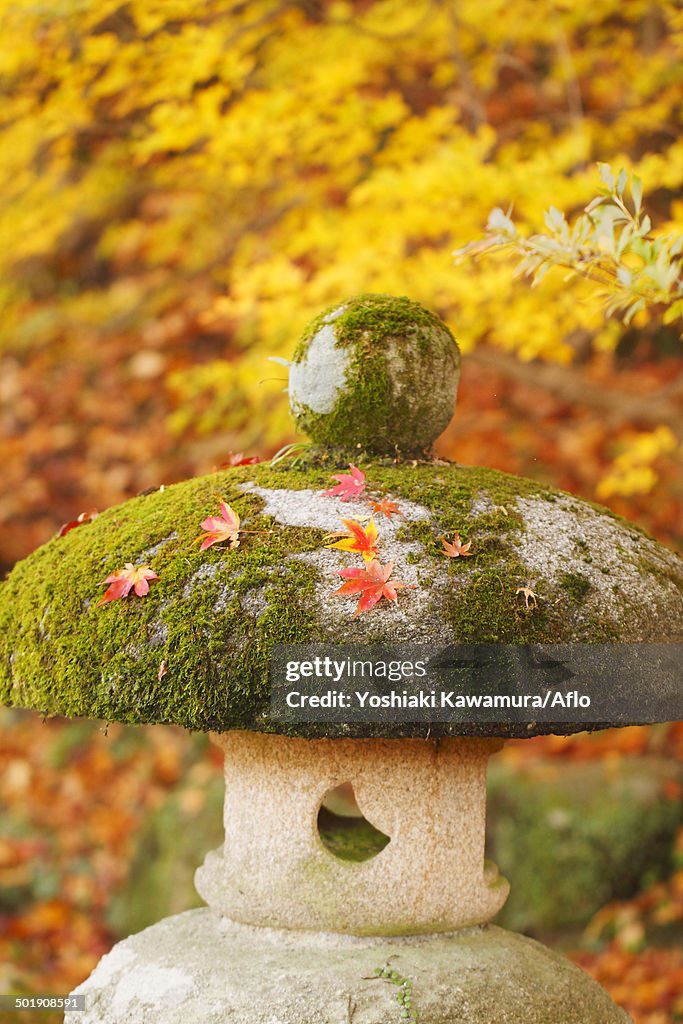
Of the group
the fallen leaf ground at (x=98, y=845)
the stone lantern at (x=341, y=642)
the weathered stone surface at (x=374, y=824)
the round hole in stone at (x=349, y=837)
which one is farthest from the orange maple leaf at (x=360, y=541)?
the fallen leaf ground at (x=98, y=845)

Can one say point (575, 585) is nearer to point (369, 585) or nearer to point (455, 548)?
point (455, 548)

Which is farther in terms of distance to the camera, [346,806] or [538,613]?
[346,806]

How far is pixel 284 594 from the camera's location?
216 cm

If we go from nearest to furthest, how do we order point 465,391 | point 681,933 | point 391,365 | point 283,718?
point 283,718 → point 391,365 → point 681,933 → point 465,391

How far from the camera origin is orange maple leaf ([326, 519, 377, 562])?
2229 mm

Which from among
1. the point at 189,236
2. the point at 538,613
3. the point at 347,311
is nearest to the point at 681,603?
the point at 538,613

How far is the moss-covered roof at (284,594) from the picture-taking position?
212cm

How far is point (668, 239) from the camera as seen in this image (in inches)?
98.3

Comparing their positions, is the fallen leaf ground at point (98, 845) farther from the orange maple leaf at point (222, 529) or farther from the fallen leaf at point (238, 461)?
the orange maple leaf at point (222, 529)

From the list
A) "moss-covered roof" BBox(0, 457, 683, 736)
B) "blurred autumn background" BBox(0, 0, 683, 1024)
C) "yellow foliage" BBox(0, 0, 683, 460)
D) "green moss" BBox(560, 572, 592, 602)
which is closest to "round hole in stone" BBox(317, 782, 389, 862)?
"moss-covered roof" BBox(0, 457, 683, 736)

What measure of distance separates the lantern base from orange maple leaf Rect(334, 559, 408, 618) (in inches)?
35.0

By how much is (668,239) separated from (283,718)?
4.81 ft

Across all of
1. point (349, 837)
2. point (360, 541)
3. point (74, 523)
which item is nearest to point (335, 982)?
point (349, 837)

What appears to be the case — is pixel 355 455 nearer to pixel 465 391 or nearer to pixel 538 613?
pixel 538 613
